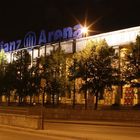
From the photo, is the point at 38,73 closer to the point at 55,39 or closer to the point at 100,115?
the point at 55,39

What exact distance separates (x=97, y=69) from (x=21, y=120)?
24.0m

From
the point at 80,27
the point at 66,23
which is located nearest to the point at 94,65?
the point at 80,27

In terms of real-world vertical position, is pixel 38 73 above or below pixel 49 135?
above

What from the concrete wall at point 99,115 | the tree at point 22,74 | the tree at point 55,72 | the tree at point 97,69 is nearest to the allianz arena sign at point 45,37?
the tree at point 22,74

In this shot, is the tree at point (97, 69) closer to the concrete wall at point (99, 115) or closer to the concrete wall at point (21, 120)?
the concrete wall at point (99, 115)

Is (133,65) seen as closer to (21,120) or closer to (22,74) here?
(21,120)

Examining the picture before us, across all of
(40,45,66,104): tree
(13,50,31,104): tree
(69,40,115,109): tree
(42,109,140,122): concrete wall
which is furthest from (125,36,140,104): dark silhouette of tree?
(13,50,31,104): tree

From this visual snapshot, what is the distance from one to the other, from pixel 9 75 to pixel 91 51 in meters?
25.7

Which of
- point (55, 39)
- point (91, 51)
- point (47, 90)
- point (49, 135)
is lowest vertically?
point (49, 135)

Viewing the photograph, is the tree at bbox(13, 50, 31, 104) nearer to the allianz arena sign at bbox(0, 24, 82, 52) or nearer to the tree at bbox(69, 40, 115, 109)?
the allianz arena sign at bbox(0, 24, 82, 52)

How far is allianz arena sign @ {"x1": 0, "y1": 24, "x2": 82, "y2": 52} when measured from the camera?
82.6 m

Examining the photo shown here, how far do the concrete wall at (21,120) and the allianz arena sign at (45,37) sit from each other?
4573 cm

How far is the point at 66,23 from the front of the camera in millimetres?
101500

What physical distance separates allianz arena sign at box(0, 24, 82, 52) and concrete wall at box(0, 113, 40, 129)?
1800 inches
